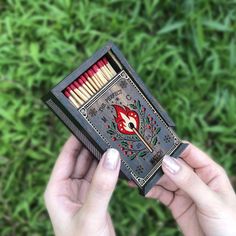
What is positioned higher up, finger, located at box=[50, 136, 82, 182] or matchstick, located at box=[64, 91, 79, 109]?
matchstick, located at box=[64, 91, 79, 109]

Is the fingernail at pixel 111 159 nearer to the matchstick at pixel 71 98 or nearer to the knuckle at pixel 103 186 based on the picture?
the knuckle at pixel 103 186

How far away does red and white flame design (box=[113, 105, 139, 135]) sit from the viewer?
1328mm

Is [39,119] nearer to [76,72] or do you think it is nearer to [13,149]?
[13,149]

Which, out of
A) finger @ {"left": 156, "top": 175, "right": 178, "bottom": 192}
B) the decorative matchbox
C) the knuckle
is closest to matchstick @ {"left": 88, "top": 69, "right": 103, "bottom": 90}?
the decorative matchbox

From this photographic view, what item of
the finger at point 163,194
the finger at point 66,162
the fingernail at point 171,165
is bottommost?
the finger at point 163,194

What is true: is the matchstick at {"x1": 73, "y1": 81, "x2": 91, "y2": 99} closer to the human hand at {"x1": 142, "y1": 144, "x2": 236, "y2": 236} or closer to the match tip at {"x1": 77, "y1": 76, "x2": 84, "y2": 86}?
the match tip at {"x1": 77, "y1": 76, "x2": 84, "y2": 86}

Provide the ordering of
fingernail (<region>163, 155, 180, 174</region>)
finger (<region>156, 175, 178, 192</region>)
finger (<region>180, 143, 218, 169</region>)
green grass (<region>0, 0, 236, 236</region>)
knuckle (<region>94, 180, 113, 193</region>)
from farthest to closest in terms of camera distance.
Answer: green grass (<region>0, 0, 236, 236</region>) < finger (<region>156, 175, 178, 192</region>) < finger (<region>180, 143, 218, 169</region>) < fingernail (<region>163, 155, 180, 174</region>) < knuckle (<region>94, 180, 113, 193</region>)

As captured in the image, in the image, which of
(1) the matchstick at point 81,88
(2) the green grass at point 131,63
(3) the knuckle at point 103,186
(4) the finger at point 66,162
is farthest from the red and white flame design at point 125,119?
(2) the green grass at point 131,63

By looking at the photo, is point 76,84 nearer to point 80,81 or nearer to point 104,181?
point 80,81

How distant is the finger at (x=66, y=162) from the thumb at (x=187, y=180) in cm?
44

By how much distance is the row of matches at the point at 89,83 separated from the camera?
1245 mm

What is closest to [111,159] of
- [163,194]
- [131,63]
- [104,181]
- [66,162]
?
[104,181]

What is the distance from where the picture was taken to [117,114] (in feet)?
4.34

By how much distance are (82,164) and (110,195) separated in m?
0.45
